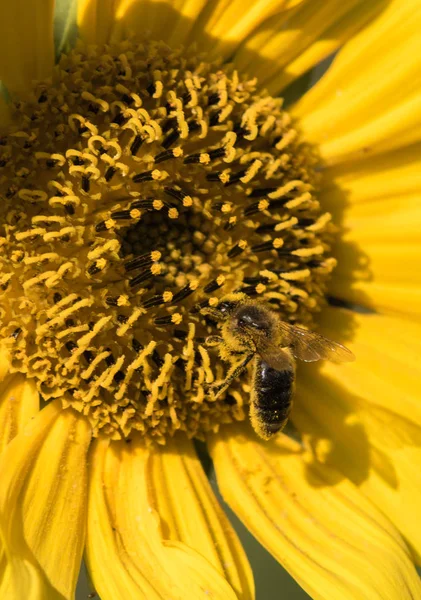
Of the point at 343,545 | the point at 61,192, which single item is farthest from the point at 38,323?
the point at 343,545

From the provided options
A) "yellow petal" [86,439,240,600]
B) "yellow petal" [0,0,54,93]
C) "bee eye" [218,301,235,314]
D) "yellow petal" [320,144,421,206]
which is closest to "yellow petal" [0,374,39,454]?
"yellow petal" [86,439,240,600]

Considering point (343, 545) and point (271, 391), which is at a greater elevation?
point (271, 391)

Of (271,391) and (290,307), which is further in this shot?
(290,307)

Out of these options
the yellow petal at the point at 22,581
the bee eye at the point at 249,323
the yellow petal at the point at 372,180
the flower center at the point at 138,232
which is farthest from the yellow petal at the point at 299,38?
the yellow petal at the point at 22,581

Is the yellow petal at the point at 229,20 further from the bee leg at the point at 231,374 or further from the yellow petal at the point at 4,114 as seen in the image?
the bee leg at the point at 231,374

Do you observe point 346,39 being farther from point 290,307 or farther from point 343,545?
point 343,545

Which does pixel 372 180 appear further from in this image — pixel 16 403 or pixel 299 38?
pixel 16 403
